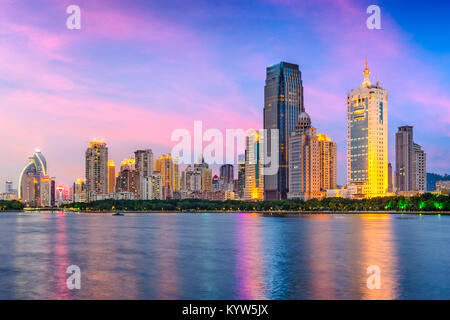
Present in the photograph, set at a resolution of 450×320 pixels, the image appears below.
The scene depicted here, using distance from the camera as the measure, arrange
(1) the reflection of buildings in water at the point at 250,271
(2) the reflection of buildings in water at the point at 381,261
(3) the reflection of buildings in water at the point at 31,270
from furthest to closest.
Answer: (3) the reflection of buildings in water at the point at 31,270
(1) the reflection of buildings in water at the point at 250,271
(2) the reflection of buildings in water at the point at 381,261

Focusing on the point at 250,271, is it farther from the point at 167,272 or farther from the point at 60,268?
the point at 60,268

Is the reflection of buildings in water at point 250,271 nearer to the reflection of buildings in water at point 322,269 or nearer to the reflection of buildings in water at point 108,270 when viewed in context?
the reflection of buildings in water at point 322,269

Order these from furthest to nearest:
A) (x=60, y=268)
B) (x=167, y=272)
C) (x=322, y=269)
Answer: (x=60, y=268) → (x=322, y=269) → (x=167, y=272)

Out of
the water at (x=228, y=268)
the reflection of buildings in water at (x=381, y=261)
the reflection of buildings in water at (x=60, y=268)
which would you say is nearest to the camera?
the reflection of buildings in water at (x=60, y=268)

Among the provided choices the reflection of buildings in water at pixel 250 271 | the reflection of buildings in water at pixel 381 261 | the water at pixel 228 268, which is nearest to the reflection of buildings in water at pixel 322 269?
the water at pixel 228 268

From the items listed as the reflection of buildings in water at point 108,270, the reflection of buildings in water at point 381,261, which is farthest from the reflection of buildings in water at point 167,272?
the reflection of buildings in water at point 381,261

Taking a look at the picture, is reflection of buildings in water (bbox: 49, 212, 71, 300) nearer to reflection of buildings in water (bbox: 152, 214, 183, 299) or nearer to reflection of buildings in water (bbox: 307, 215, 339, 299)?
reflection of buildings in water (bbox: 152, 214, 183, 299)

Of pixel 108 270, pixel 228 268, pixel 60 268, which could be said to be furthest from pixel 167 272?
pixel 60 268

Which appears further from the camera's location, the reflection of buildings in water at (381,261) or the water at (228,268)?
the water at (228,268)

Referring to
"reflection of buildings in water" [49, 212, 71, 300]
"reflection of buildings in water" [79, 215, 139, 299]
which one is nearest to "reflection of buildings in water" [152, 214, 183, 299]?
"reflection of buildings in water" [79, 215, 139, 299]

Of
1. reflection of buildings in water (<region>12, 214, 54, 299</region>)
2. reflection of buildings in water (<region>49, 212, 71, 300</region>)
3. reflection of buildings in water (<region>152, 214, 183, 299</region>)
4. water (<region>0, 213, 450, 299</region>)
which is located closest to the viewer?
reflection of buildings in water (<region>49, 212, 71, 300</region>)
